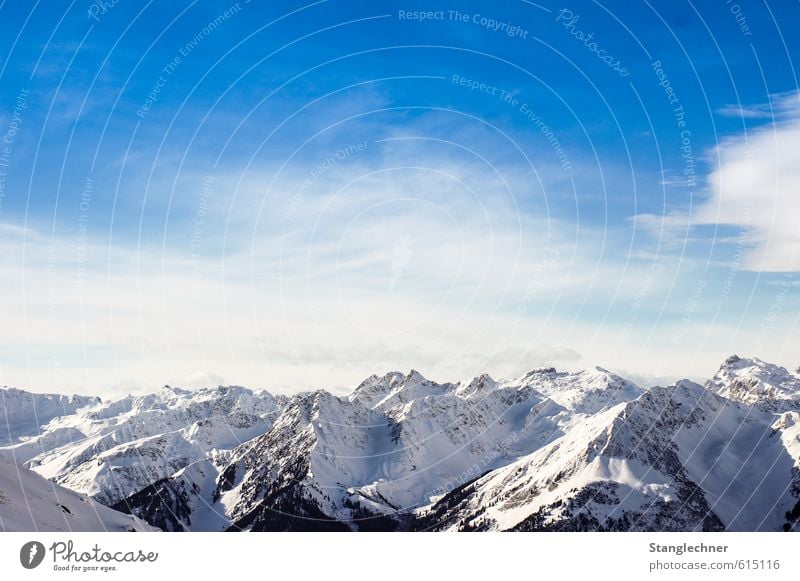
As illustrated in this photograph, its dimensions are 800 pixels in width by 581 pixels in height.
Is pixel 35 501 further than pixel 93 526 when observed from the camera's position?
No
